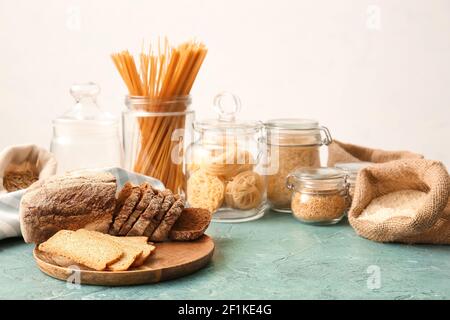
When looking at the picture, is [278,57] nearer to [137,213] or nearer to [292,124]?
[292,124]

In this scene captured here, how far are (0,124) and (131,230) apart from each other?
53.1 inches

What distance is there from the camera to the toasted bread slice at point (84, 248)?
0.94 m

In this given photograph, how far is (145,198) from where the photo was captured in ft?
3.61

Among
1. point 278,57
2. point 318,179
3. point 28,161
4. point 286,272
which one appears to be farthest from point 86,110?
point 278,57

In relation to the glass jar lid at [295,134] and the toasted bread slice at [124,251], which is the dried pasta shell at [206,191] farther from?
the toasted bread slice at [124,251]

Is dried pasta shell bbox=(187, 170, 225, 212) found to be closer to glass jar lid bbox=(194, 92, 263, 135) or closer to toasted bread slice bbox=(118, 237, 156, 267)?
glass jar lid bbox=(194, 92, 263, 135)

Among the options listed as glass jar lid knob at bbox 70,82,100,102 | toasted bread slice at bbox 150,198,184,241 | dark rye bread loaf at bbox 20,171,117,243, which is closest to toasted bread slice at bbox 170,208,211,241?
toasted bread slice at bbox 150,198,184,241

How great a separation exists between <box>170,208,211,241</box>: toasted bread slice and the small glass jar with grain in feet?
0.65

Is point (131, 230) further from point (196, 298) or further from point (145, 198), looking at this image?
point (196, 298)

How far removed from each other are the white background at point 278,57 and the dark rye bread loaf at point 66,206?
1.19 metres

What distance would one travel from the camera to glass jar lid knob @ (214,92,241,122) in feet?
4.36

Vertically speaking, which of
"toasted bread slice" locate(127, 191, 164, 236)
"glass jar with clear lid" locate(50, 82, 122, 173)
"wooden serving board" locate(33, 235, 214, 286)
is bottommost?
"wooden serving board" locate(33, 235, 214, 286)
